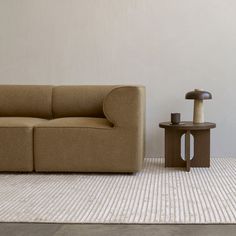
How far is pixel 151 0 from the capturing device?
14.1 feet

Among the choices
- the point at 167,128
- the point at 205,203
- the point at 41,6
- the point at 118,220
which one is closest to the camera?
the point at 118,220

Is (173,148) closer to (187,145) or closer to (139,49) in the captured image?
(187,145)

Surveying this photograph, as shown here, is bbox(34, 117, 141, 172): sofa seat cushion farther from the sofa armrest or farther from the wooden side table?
the wooden side table

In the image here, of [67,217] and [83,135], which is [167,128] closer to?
[83,135]

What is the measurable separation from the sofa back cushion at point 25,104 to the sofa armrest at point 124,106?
79 centimetres

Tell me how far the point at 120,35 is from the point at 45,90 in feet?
2.83

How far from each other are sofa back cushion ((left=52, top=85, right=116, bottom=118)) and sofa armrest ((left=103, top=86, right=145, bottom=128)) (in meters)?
0.52

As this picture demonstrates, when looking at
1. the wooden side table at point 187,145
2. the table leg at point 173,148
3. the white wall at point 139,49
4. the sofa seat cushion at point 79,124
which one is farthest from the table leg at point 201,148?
the sofa seat cushion at point 79,124

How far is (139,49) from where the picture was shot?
436 centimetres

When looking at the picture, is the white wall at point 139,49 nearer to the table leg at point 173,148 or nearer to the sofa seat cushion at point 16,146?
the table leg at point 173,148

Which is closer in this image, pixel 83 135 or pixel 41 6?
pixel 83 135

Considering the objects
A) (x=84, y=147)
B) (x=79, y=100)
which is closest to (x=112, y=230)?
(x=84, y=147)

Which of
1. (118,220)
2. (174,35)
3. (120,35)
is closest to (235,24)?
(174,35)

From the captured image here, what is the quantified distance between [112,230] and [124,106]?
4.62ft
